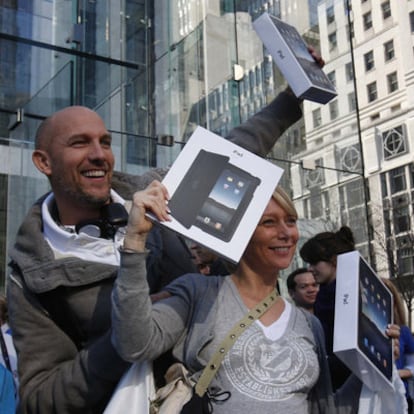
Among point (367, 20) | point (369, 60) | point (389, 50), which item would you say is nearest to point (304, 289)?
point (389, 50)

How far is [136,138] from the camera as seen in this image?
683 centimetres

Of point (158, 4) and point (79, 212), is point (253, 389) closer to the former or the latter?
point (79, 212)

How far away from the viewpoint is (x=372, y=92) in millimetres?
51312

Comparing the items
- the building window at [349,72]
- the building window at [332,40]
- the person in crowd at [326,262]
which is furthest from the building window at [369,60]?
the person in crowd at [326,262]

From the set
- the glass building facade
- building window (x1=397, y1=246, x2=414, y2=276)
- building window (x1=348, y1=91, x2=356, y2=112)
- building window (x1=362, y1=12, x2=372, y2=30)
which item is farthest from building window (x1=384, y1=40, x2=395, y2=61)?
building window (x1=348, y1=91, x2=356, y2=112)

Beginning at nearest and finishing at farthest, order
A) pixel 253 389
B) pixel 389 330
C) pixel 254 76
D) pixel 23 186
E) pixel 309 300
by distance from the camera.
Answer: pixel 253 389 → pixel 389 330 → pixel 309 300 → pixel 23 186 → pixel 254 76

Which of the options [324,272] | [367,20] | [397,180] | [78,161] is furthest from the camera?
[367,20]

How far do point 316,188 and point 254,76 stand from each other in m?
1.68

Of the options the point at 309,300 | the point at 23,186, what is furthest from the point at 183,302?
the point at 23,186

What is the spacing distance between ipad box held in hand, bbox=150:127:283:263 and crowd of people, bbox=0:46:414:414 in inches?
2.8

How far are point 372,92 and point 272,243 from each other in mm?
51664

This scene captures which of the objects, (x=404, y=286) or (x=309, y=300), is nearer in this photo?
(x=309, y=300)

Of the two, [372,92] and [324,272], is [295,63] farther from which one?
[372,92]

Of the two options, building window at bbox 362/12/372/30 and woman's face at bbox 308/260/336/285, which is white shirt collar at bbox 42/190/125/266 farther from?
building window at bbox 362/12/372/30
